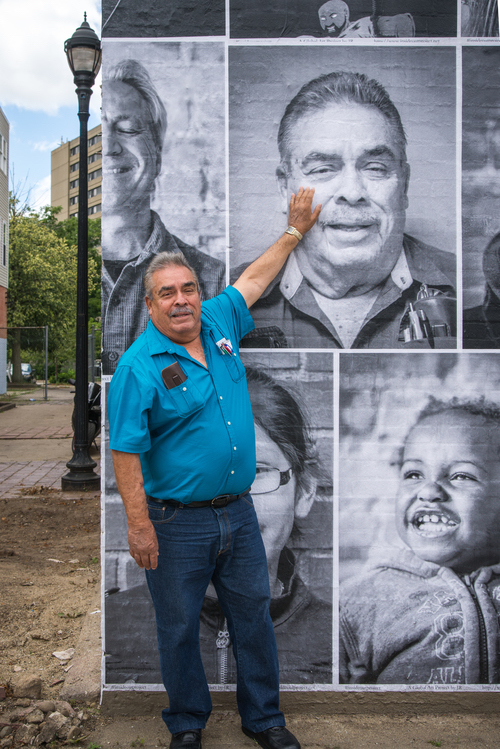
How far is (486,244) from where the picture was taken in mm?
3094

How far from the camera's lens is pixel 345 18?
304 cm

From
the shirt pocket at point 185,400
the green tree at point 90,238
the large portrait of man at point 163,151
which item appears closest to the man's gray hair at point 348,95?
the large portrait of man at point 163,151

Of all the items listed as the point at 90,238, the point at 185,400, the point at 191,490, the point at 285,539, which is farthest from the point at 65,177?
the point at 191,490

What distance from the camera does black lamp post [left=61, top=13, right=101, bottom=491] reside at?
7.55 metres

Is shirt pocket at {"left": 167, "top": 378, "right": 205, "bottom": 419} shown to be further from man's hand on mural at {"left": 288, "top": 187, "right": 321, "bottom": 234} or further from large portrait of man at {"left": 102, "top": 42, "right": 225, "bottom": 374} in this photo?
man's hand on mural at {"left": 288, "top": 187, "right": 321, "bottom": 234}

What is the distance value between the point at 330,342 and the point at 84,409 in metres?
5.61

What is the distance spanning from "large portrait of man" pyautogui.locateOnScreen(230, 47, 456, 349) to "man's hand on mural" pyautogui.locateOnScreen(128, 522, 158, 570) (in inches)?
42.5

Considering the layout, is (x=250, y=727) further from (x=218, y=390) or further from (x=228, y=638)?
(x=218, y=390)

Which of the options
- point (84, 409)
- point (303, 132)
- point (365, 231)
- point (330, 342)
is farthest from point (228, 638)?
point (84, 409)

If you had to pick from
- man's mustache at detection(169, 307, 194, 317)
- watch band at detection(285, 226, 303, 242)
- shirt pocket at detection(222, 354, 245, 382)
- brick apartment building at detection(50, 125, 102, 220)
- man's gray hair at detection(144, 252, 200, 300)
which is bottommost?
shirt pocket at detection(222, 354, 245, 382)

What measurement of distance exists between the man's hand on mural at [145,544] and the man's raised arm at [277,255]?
116 cm

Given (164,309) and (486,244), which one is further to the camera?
(486,244)

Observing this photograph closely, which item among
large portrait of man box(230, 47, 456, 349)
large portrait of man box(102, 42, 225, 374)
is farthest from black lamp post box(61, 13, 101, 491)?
large portrait of man box(230, 47, 456, 349)

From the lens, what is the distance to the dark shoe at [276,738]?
2.69m
